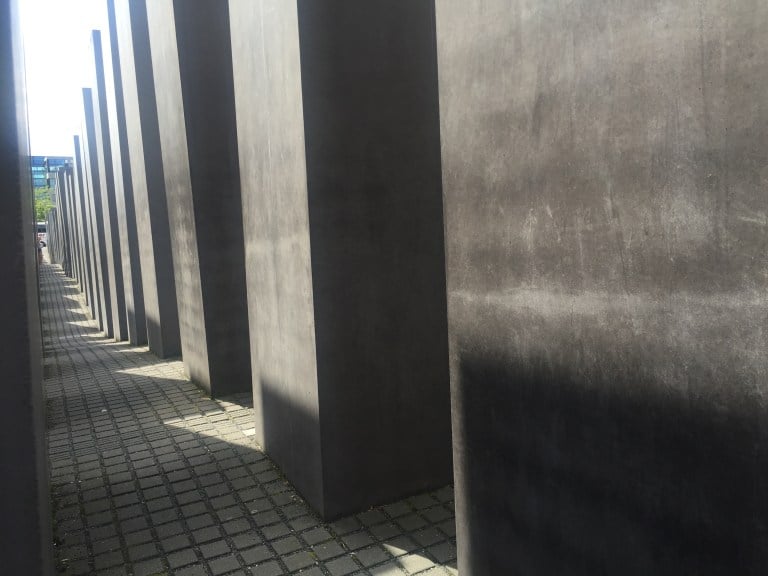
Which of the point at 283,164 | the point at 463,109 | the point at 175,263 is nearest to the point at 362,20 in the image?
the point at 283,164

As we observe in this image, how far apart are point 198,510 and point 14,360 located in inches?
115

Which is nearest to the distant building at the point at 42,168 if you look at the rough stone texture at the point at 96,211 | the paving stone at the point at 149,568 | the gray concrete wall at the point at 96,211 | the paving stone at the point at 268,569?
the gray concrete wall at the point at 96,211

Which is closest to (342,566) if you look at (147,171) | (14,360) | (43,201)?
(14,360)

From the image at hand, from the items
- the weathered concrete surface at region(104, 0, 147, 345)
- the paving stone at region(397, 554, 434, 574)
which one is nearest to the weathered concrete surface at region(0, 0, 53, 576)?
the paving stone at region(397, 554, 434, 574)

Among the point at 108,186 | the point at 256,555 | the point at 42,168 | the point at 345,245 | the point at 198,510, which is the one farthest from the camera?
the point at 42,168

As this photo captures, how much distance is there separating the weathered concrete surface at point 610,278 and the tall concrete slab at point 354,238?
1.57 meters

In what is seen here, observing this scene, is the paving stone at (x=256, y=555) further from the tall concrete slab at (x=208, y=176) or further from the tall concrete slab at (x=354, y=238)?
the tall concrete slab at (x=208, y=176)

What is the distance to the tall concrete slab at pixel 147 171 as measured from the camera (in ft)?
37.4

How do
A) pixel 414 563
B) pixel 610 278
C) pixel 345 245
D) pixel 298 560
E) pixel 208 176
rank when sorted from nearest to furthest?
1. pixel 610 278
2. pixel 414 563
3. pixel 298 560
4. pixel 345 245
5. pixel 208 176

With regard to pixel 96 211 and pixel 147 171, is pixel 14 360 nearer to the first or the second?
pixel 147 171

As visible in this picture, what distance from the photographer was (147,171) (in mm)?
11492

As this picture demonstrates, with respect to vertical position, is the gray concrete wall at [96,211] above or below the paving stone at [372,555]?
above

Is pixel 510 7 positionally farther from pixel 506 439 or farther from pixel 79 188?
pixel 79 188

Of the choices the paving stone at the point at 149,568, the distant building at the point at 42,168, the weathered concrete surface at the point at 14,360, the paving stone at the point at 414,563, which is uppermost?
the distant building at the point at 42,168
